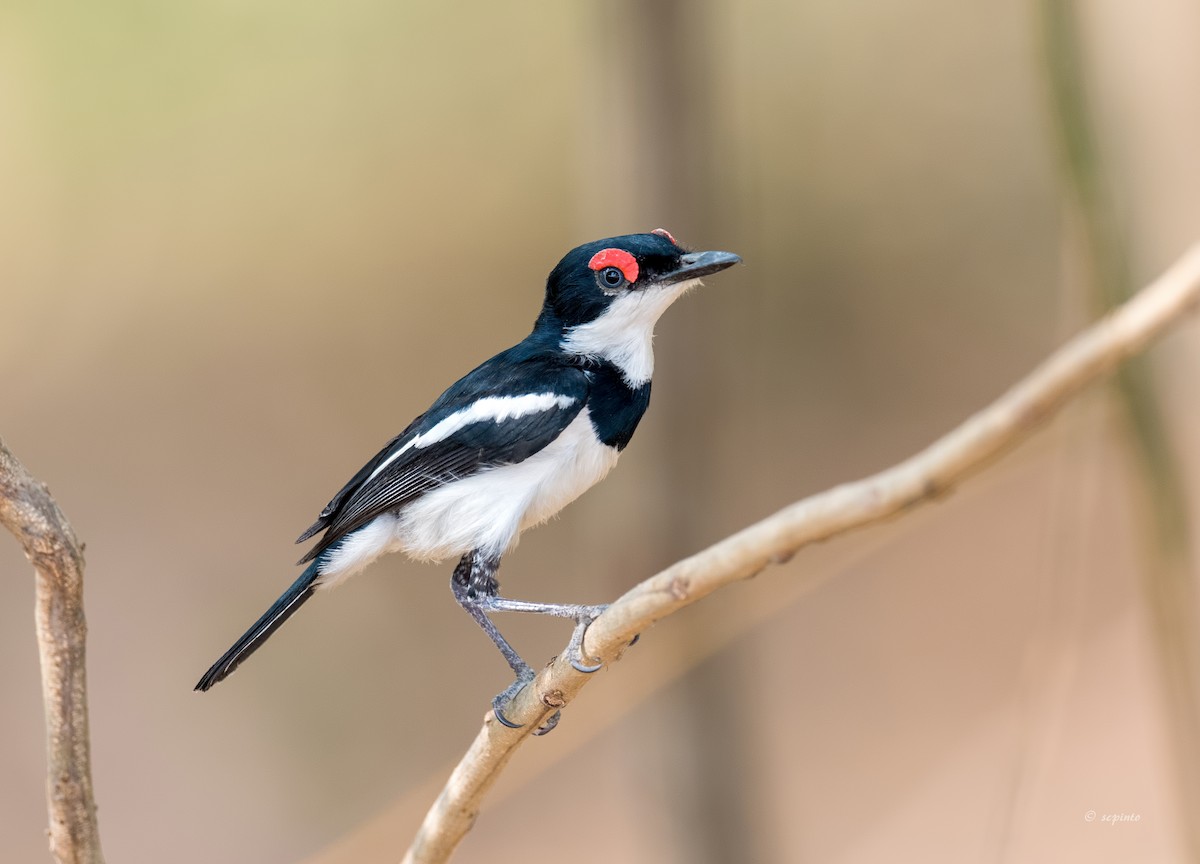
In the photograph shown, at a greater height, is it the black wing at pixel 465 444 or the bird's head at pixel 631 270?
the bird's head at pixel 631 270

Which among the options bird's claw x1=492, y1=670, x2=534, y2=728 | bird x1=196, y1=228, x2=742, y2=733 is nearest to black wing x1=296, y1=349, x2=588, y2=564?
bird x1=196, y1=228, x2=742, y2=733

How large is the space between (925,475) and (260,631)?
1494mm

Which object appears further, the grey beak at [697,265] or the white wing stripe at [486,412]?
the white wing stripe at [486,412]

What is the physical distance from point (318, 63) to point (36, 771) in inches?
160

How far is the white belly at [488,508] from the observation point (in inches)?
87.7

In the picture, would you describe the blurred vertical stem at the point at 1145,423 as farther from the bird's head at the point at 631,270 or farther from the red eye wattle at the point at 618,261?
the red eye wattle at the point at 618,261

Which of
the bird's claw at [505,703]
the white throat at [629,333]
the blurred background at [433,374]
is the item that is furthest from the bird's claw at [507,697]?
the blurred background at [433,374]

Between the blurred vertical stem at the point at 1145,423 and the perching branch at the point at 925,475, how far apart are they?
1.40 feet

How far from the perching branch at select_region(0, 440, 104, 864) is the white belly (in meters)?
0.58

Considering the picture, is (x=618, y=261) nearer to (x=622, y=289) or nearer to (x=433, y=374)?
(x=622, y=289)

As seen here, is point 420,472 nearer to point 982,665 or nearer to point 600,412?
point 600,412

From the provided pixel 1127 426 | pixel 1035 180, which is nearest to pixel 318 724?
pixel 1035 180

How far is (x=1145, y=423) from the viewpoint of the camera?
1567 millimetres

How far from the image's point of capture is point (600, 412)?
2199mm
